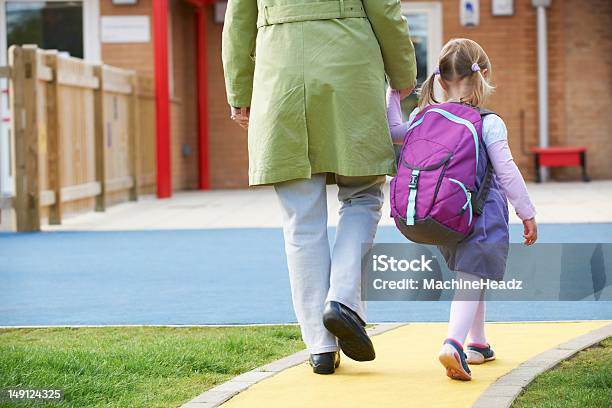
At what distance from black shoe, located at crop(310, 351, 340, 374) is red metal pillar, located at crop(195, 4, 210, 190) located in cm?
1413

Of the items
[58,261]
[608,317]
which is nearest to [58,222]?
[58,261]

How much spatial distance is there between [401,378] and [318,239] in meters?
0.58

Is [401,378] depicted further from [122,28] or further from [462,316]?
[122,28]

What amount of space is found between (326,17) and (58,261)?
5039mm

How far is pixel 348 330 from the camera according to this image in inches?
169

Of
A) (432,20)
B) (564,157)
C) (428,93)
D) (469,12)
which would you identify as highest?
(469,12)

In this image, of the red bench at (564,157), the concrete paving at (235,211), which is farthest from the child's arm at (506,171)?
the red bench at (564,157)

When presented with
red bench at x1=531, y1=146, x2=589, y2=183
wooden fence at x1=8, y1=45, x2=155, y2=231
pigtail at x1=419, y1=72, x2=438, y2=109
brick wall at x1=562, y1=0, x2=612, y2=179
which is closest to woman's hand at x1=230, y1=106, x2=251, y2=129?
pigtail at x1=419, y1=72, x2=438, y2=109

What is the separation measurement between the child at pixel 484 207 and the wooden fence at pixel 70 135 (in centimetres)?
757

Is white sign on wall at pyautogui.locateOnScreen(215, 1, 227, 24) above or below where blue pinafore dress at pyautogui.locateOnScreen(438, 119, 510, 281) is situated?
above

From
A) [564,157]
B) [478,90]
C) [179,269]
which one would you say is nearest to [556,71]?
[564,157]

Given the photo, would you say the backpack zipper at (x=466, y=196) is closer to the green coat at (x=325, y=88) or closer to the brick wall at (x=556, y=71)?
the green coat at (x=325, y=88)

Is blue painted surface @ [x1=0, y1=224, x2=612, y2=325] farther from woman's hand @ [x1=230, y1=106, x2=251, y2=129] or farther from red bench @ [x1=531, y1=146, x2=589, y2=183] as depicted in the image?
red bench @ [x1=531, y1=146, x2=589, y2=183]

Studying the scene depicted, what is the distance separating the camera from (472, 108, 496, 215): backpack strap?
4273 millimetres
